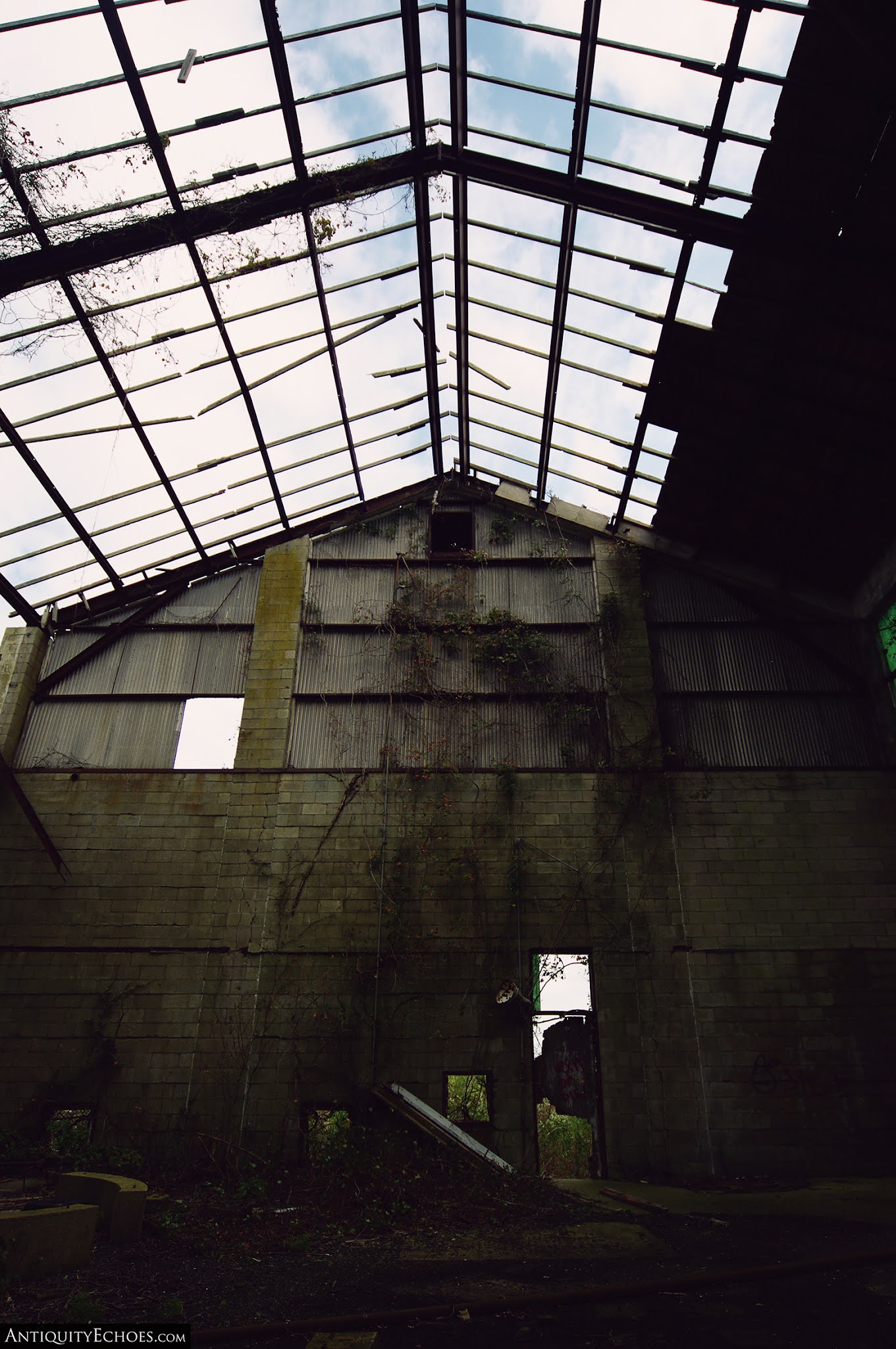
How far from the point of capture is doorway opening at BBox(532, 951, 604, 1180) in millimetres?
10320

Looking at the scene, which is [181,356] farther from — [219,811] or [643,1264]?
[643,1264]

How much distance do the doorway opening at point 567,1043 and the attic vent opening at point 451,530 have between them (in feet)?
24.0

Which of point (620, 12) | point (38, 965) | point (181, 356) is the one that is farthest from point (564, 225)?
point (38, 965)

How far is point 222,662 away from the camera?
1316 centimetres

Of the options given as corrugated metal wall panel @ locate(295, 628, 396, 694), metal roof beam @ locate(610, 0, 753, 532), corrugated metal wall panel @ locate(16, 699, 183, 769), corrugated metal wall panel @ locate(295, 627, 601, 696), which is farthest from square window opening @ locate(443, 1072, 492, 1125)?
metal roof beam @ locate(610, 0, 753, 532)

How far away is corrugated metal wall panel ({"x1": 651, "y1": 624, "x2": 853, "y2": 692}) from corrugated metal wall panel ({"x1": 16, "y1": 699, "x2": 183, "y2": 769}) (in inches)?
323

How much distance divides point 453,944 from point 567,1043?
2021 mm

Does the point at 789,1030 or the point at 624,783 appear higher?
the point at 624,783

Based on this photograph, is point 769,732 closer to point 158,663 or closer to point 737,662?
point 737,662

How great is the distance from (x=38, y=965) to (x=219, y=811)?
3178 millimetres

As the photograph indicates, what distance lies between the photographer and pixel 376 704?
503 inches

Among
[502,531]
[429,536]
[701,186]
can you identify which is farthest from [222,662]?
[701,186]

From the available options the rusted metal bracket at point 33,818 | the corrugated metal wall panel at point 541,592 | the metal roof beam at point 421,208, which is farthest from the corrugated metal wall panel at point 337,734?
the metal roof beam at point 421,208

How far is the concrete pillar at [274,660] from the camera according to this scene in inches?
486
